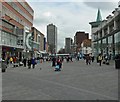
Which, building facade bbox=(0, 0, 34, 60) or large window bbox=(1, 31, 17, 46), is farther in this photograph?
building facade bbox=(0, 0, 34, 60)

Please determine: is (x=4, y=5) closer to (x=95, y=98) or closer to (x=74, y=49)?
(x=95, y=98)

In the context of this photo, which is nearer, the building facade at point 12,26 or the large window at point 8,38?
the large window at point 8,38

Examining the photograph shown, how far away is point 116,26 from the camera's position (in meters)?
59.3

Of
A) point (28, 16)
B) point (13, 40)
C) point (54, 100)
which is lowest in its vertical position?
point (54, 100)

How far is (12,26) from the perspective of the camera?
63.7 metres

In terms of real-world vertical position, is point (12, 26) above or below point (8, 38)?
above

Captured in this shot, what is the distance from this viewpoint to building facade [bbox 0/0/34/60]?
54.6 m

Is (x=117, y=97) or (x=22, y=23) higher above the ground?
(x=22, y=23)

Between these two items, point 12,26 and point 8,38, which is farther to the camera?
point 12,26

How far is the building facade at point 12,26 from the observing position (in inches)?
2148

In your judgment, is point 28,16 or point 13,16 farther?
point 28,16

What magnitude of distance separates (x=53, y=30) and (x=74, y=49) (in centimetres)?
4866

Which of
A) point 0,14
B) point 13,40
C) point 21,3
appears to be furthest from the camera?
point 21,3

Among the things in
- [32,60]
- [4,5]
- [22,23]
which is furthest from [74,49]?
[32,60]
